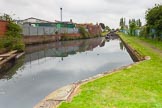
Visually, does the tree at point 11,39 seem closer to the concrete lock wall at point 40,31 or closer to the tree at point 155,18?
the concrete lock wall at point 40,31

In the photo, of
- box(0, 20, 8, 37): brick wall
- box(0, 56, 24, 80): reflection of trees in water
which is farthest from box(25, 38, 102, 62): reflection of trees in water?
box(0, 56, 24, 80): reflection of trees in water

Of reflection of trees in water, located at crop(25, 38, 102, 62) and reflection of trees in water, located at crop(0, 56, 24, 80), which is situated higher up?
reflection of trees in water, located at crop(25, 38, 102, 62)

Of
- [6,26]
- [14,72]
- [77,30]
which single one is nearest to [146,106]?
[14,72]

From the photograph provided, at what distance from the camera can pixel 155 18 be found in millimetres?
33531

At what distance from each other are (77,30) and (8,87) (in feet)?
170

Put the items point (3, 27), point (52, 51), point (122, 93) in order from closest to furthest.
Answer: point (122, 93) < point (3, 27) < point (52, 51)

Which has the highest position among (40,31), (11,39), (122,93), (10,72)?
(40,31)

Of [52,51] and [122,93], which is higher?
[122,93]

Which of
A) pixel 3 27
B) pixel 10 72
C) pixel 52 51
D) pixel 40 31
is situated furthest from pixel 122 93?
pixel 40 31

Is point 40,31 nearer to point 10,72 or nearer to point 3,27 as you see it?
point 3,27

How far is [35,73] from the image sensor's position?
Answer: 15.5 meters

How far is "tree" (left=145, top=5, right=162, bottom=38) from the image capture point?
32.7 meters

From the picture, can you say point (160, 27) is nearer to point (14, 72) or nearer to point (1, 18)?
point (1, 18)

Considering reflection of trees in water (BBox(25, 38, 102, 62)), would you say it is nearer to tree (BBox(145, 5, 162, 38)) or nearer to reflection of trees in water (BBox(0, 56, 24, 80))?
reflection of trees in water (BBox(0, 56, 24, 80))
